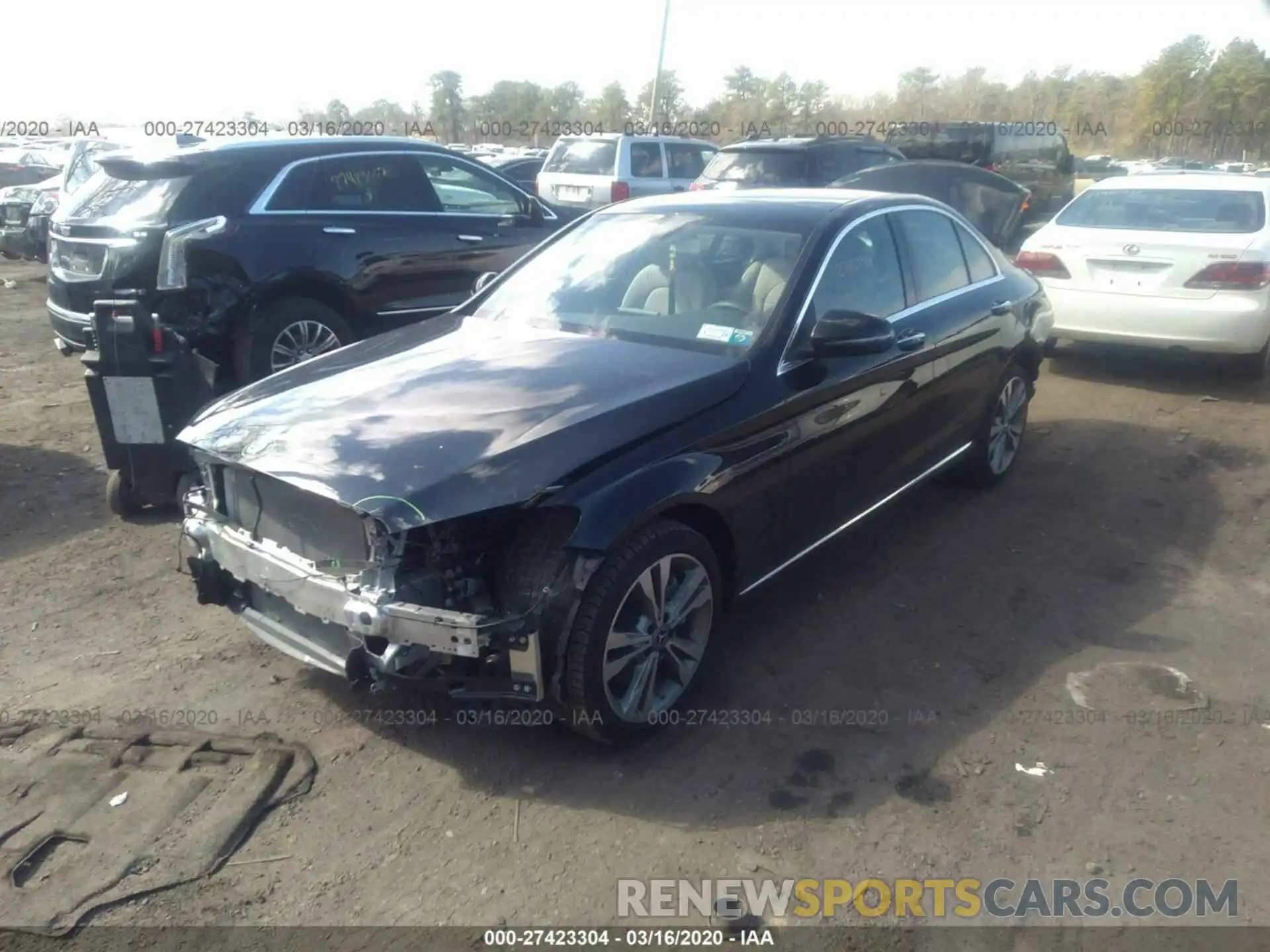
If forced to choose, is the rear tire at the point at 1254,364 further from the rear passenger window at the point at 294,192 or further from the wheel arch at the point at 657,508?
the rear passenger window at the point at 294,192

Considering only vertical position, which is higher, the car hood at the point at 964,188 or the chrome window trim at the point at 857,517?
the car hood at the point at 964,188

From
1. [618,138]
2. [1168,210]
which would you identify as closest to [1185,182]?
[1168,210]

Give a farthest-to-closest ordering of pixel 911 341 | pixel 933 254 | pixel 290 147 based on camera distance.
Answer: pixel 290 147, pixel 933 254, pixel 911 341

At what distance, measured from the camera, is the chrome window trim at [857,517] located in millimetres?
3984

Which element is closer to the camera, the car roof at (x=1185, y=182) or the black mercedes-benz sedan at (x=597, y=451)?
the black mercedes-benz sedan at (x=597, y=451)

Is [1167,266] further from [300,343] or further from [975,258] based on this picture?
[300,343]

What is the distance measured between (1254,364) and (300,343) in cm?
733

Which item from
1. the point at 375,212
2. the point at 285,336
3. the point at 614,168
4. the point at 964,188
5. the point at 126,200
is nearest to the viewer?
the point at 285,336

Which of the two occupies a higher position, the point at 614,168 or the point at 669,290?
the point at 614,168

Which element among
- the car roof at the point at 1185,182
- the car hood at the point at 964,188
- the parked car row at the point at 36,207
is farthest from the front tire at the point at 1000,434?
the parked car row at the point at 36,207

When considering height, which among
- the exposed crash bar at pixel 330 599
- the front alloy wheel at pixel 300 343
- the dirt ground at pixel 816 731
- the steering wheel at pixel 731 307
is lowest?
the dirt ground at pixel 816 731

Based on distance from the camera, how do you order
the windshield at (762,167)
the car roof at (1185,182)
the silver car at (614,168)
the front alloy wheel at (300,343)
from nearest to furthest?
1. the front alloy wheel at (300,343)
2. the car roof at (1185,182)
3. the windshield at (762,167)
4. the silver car at (614,168)

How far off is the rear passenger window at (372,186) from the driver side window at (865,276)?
4.13 metres

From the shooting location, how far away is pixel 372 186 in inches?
291
